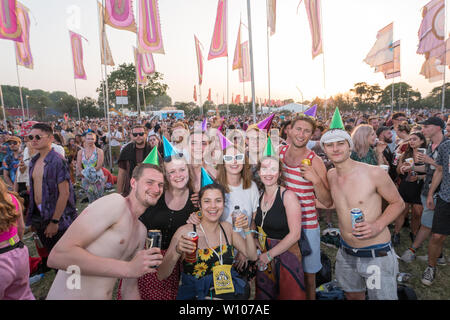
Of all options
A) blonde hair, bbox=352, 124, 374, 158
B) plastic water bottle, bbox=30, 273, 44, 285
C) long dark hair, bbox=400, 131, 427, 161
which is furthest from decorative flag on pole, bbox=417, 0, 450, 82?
plastic water bottle, bbox=30, 273, 44, 285

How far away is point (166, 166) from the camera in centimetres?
279

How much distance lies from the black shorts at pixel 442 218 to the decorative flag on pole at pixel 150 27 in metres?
9.76

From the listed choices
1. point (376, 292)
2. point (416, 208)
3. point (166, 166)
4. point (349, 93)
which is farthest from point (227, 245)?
point (349, 93)

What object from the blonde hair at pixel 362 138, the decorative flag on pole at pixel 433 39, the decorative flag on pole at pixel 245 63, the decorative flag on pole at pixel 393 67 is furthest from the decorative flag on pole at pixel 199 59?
the decorative flag on pole at pixel 433 39

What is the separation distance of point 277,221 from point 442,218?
8.98ft

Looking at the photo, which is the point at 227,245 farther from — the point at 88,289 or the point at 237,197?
the point at 88,289

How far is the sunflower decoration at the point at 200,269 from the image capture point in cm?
218

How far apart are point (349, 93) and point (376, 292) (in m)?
97.4

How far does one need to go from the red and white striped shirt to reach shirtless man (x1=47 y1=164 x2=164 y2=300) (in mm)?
1701

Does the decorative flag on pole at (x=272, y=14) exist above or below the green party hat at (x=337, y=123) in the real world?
above

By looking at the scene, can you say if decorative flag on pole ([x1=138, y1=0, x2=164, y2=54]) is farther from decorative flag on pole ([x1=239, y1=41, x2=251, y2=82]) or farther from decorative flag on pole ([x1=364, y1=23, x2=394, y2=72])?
decorative flag on pole ([x1=364, y1=23, x2=394, y2=72])

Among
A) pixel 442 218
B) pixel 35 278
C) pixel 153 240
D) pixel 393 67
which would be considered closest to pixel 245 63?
pixel 393 67

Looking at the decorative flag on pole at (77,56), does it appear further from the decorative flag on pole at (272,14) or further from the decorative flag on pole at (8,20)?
the decorative flag on pole at (272,14)

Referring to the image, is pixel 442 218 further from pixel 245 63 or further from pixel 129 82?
pixel 129 82
